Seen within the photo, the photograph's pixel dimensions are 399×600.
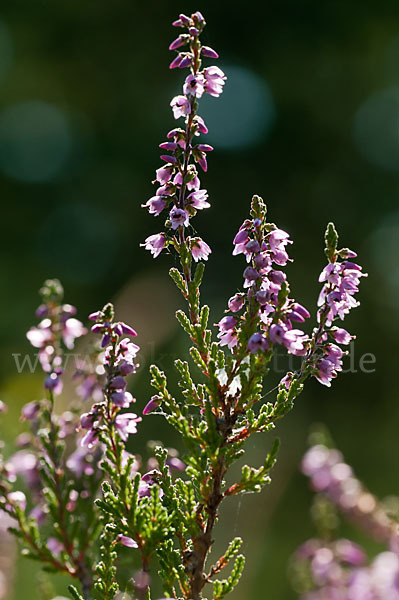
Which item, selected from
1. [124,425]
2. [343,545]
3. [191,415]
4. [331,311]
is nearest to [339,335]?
[331,311]

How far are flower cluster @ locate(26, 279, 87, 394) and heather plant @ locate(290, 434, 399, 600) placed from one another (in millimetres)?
923

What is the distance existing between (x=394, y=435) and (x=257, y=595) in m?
3.13

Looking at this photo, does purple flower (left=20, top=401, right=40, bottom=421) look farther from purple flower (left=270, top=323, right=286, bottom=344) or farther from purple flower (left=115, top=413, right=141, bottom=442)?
purple flower (left=270, top=323, right=286, bottom=344)

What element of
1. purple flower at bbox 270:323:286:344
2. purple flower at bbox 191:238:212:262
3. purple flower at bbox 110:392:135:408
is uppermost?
purple flower at bbox 191:238:212:262

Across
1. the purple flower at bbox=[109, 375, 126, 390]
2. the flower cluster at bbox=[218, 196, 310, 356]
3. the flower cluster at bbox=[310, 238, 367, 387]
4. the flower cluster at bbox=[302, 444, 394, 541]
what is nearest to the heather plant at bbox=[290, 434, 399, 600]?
the flower cluster at bbox=[302, 444, 394, 541]

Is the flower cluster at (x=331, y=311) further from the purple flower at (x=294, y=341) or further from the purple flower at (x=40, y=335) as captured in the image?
the purple flower at (x=40, y=335)

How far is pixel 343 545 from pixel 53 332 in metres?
1.25

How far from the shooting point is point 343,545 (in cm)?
193

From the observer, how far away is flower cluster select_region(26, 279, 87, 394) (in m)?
1.14

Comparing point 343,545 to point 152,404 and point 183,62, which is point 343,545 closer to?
point 152,404

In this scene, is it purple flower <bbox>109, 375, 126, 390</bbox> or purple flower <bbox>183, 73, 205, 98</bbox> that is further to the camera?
purple flower <bbox>183, 73, 205, 98</bbox>

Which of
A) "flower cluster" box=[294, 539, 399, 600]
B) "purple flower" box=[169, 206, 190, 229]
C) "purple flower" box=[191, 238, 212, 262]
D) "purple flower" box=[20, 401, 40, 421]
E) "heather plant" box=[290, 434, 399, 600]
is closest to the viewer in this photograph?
"purple flower" box=[169, 206, 190, 229]

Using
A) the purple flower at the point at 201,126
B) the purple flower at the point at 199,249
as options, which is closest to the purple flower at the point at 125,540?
the purple flower at the point at 199,249

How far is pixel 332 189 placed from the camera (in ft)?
26.7
